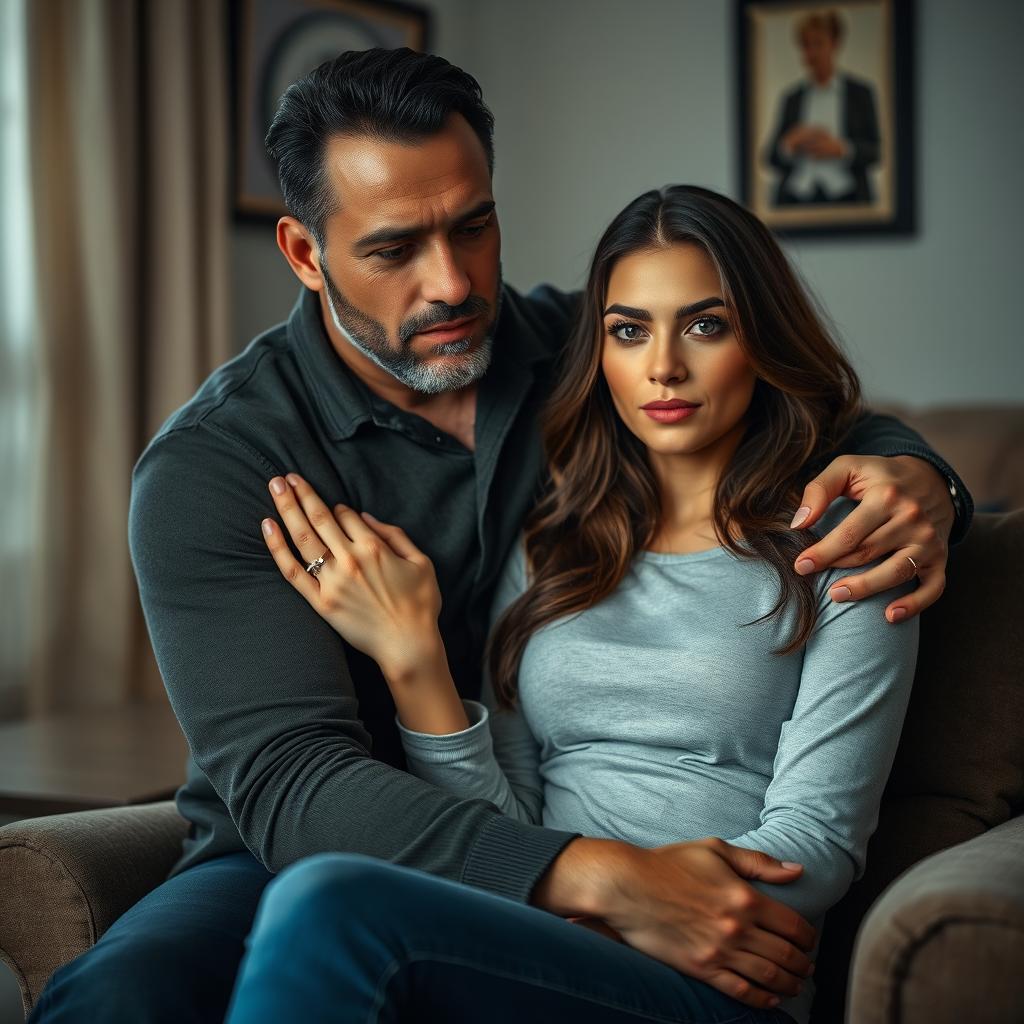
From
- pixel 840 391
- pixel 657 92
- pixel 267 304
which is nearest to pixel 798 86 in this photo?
pixel 657 92

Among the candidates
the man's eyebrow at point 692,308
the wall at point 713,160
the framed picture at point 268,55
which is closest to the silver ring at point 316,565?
the man's eyebrow at point 692,308

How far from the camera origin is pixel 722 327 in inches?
63.2

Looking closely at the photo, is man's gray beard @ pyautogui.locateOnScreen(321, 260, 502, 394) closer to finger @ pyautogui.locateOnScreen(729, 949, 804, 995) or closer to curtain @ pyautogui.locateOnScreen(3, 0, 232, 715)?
finger @ pyautogui.locateOnScreen(729, 949, 804, 995)

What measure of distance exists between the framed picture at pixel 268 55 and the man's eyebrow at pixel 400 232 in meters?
2.30

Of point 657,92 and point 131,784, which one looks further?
point 657,92

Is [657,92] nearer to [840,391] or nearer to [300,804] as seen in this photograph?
[840,391]

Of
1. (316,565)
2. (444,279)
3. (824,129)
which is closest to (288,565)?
(316,565)

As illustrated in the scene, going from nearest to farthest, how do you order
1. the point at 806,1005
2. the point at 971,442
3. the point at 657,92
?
1. the point at 806,1005
2. the point at 971,442
3. the point at 657,92

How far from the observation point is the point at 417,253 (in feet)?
5.59

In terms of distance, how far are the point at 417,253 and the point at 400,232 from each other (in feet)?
0.14

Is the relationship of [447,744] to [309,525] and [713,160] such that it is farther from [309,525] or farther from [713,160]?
[713,160]

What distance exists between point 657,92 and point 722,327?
3047mm

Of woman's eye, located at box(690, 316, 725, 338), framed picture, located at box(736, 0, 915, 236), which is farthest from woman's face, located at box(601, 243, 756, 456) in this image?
framed picture, located at box(736, 0, 915, 236)

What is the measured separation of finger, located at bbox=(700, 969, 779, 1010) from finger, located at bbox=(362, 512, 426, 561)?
59 centimetres
